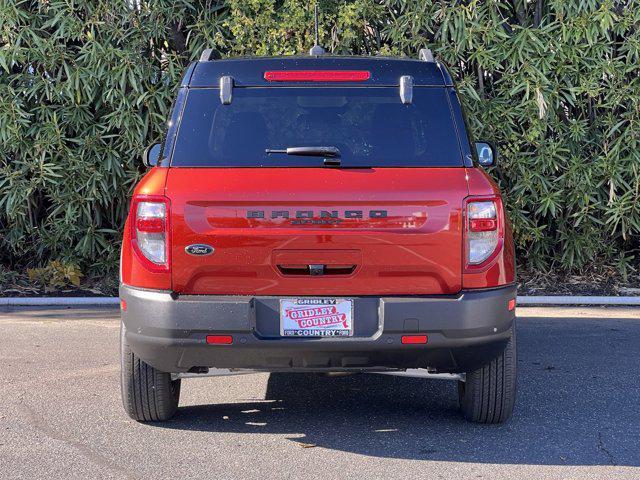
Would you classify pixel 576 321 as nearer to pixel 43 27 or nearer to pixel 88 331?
pixel 88 331

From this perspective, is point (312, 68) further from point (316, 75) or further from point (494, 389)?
point (494, 389)

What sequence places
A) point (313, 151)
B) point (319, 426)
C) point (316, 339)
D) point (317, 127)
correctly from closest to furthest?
point (316, 339)
point (313, 151)
point (317, 127)
point (319, 426)

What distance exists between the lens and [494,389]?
4.61m

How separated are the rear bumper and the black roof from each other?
3.55 ft

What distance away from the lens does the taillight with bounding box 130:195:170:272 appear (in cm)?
413

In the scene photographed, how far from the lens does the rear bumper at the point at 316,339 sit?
4082 millimetres

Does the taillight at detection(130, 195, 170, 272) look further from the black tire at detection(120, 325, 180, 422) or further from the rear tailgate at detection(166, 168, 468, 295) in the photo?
the black tire at detection(120, 325, 180, 422)

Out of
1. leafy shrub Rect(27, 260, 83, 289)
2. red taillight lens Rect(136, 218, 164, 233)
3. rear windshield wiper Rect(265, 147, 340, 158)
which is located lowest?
leafy shrub Rect(27, 260, 83, 289)

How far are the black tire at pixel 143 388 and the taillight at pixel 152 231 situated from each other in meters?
0.57

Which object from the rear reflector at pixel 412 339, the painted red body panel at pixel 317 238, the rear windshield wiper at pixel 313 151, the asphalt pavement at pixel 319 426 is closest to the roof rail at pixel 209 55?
the rear windshield wiper at pixel 313 151

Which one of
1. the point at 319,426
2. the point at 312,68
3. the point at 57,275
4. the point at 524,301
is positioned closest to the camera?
the point at 312,68

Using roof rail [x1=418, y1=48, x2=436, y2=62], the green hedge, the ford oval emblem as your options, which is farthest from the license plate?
the green hedge

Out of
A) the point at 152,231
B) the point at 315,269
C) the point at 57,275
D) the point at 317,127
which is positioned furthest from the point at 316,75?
the point at 57,275

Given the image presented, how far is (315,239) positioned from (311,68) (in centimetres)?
95
